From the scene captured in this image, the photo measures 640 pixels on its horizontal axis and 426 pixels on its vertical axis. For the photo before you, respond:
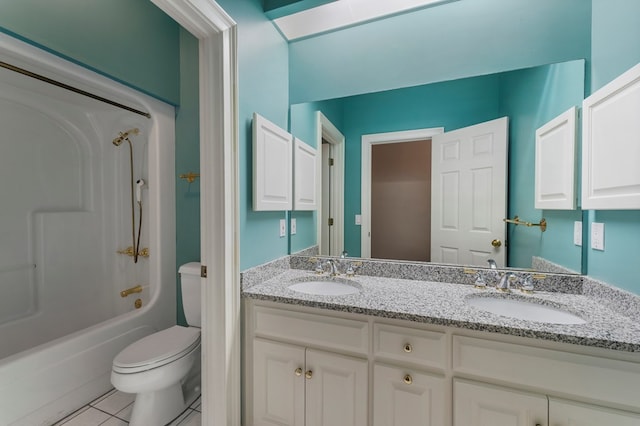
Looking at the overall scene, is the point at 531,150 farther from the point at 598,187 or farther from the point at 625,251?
the point at 625,251

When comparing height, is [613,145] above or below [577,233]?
above

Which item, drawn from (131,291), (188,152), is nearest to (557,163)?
(188,152)

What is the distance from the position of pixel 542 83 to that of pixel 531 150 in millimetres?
346

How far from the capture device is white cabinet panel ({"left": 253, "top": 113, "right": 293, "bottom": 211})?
1.35 meters

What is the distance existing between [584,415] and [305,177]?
1631mm

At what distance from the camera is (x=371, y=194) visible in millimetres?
1709

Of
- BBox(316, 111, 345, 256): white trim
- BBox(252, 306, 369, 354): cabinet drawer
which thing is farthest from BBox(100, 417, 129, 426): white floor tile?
BBox(316, 111, 345, 256): white trim

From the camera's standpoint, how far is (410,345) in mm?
1029

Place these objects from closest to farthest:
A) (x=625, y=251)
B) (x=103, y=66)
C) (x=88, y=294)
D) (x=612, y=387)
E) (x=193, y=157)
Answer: (x=612, y=387) → (x=625, y=251) → (x=103, y=66) → (x=193, y=157) → (x=88, y=294)

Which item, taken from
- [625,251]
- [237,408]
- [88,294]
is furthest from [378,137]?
[88,294]

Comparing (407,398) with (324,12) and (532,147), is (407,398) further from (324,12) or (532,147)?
(324,12)

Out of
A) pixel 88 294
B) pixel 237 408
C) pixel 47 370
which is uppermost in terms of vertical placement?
pixel 88 294

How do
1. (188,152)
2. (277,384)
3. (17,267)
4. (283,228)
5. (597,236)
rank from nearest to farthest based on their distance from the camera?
(597,236), (277,384), (283,228), (17,267), (188,152)

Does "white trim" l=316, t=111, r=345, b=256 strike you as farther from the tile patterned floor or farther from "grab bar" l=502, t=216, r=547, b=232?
the tile patterned floor
